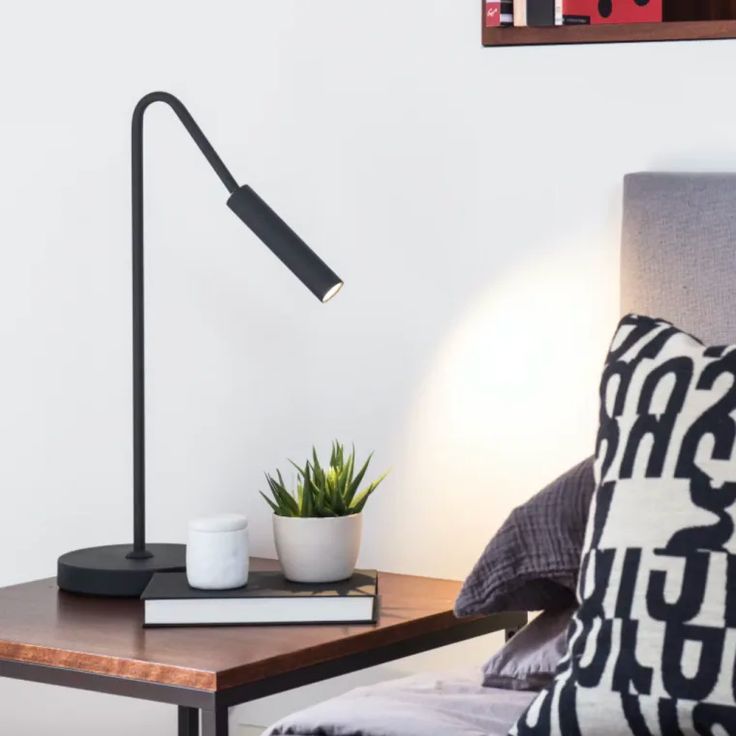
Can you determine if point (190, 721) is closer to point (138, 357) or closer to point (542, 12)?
point (138, 357)

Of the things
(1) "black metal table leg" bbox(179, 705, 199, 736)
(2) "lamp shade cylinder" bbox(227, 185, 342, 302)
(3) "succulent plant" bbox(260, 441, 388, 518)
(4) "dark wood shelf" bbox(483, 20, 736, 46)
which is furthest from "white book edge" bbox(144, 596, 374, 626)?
(4) "dark wood shelf" bbox(483, 20, 736, 46)

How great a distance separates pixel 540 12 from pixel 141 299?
2.01ft

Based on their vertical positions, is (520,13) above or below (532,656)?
above

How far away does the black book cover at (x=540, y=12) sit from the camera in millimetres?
1788

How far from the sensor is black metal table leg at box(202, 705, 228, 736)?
4.37ft

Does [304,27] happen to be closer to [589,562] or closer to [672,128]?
[672,128]

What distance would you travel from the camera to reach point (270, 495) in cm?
203

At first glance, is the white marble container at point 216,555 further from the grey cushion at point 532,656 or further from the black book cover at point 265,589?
the grey cushion at point 532,656

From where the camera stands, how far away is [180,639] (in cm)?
146

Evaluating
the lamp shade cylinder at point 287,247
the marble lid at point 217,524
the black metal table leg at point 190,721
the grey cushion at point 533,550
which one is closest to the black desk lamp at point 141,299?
the lamp shade cylinder at point 287,247

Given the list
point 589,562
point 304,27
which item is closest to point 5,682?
point 304,27

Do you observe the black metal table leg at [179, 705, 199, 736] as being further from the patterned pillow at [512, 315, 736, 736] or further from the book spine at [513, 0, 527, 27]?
the book spine at [513, 0, 527, 27]

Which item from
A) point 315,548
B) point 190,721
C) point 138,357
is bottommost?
point 190,721

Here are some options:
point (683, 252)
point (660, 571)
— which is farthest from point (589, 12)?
point (660, 571)
